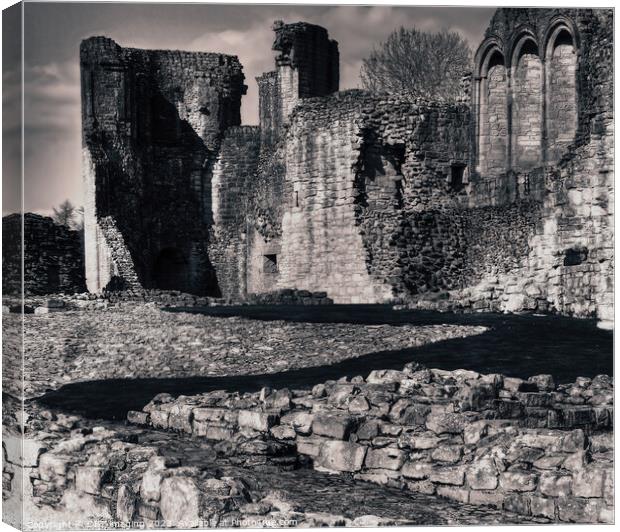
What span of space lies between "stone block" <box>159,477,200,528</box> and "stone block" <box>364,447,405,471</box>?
1629 millimetres

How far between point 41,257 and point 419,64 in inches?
257

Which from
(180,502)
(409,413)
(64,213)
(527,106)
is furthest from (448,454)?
(527,106)

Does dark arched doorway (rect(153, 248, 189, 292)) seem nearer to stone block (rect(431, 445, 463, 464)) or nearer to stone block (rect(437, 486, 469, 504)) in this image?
stone block (rect(431, 445, 463, 464))

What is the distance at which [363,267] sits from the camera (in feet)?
68.6

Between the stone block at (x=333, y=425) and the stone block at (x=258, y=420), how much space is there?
450mm

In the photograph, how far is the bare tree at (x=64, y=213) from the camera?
1381 centimetres

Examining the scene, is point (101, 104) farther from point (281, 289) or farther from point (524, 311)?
point (524, 311)

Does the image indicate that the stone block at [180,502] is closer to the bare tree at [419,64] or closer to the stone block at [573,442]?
the stone block at [573,442]

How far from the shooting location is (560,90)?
20.2 metres

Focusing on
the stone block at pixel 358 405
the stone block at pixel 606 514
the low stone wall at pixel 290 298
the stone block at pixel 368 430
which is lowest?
the stone block at pixel 606 514

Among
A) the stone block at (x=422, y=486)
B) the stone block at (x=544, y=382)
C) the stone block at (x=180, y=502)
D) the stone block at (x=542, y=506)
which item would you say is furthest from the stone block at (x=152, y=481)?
the stone block at (x=544, y=382)

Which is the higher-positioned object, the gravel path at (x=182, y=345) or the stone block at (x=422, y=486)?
the gravel path at (x=182, y=345)

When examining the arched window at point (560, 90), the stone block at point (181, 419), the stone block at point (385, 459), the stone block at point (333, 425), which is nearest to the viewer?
the stone block at point (385, 459)

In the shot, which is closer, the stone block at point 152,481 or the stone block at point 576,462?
the stone block at point 576,462
